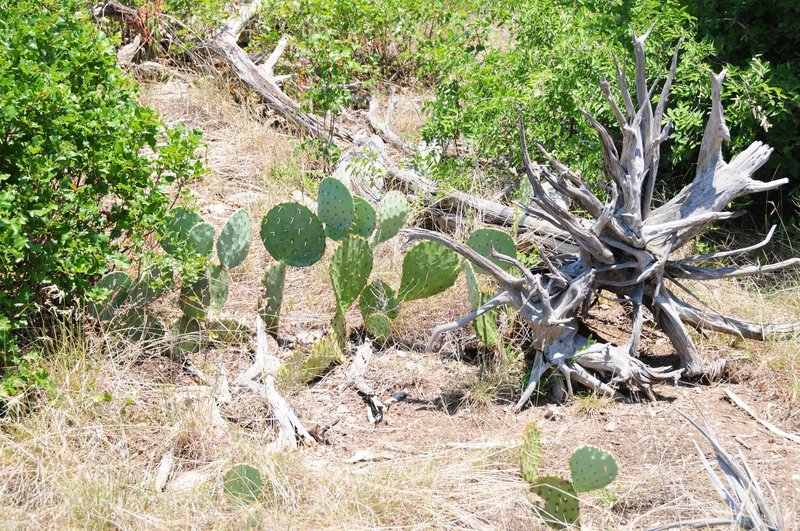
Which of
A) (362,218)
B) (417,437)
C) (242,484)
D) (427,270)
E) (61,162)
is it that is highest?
(61,162)

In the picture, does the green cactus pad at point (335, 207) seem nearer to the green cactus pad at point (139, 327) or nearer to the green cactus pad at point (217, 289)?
the green cactus pad at point (217, 289)

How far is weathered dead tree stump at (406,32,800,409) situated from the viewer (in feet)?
14.5

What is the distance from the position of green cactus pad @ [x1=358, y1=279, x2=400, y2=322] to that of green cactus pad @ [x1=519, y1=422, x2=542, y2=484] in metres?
1.33

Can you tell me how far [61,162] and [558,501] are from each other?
2.59 metres

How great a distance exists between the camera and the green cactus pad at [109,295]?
4352mm

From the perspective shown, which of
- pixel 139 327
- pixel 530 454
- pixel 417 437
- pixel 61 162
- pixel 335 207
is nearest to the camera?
pixel 530 454

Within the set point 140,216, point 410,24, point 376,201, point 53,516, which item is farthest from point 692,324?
point 410,24

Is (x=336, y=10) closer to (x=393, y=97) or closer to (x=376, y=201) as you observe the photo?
(x=393, y=97)

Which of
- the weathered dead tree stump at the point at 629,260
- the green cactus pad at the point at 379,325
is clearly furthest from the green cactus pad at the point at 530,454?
the green cactus pad at the point at 379,325

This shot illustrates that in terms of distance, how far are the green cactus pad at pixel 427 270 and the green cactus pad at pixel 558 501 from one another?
62.4 inches

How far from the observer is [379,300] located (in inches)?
192

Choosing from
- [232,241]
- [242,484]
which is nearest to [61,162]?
[232,241]

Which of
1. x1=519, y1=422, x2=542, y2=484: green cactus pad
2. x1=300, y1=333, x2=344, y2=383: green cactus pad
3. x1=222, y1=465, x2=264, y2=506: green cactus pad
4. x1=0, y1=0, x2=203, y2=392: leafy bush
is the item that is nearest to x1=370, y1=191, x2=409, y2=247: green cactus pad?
x1=300, y1=333, x2=344, y2=383: green cactus pad

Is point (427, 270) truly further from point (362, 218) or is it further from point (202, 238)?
point (202, 238)
